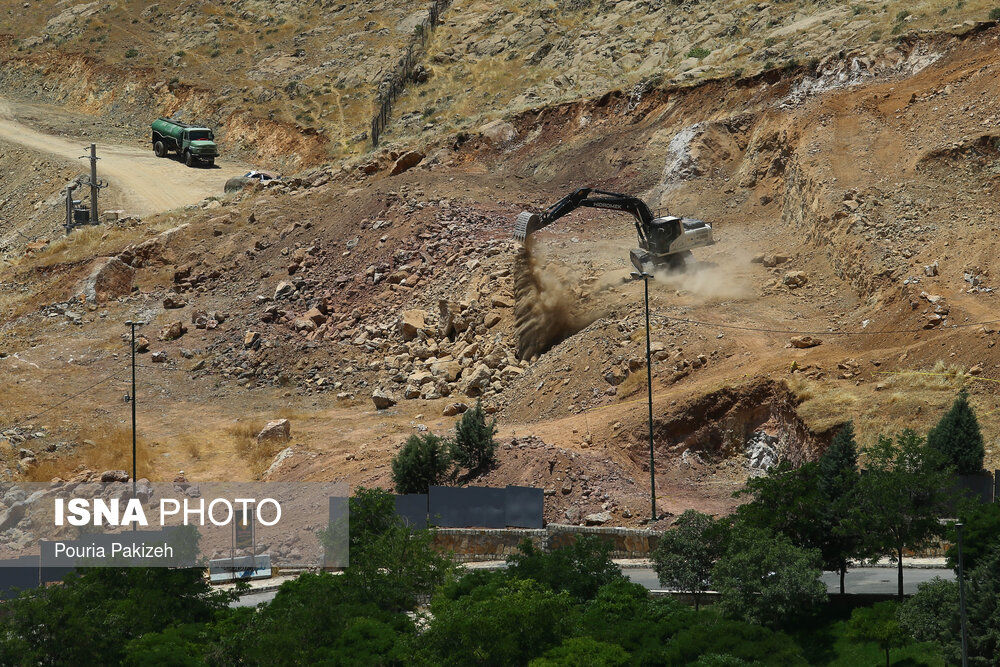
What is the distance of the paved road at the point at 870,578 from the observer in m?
33.5

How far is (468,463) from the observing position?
42.1 meters

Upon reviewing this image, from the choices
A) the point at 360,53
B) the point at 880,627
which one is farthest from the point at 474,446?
the point at 360,53

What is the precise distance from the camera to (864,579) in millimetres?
35031

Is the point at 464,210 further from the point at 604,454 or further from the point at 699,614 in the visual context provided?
the point at 699,614

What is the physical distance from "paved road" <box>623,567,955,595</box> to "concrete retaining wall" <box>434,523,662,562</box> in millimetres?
965

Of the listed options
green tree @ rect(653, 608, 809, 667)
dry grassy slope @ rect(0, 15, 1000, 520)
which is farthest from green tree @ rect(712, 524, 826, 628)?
dry grassy slope @ rect(0, 15, 1000, 520)

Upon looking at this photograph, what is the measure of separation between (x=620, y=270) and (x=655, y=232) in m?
2.08

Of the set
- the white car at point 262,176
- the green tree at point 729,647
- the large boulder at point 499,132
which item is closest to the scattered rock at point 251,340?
the white car at point 262,176

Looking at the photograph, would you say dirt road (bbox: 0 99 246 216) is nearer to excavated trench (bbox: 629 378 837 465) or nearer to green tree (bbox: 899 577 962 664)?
excavated trench (bbox: 629 378 837 465)

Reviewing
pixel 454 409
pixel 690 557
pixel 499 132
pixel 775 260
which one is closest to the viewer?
pixel 690 557

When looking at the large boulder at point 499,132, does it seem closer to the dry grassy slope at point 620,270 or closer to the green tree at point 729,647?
the dry grassy slope at point 620,270

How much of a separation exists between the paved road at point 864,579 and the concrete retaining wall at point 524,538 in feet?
3.14

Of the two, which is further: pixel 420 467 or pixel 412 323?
pixel 412 323

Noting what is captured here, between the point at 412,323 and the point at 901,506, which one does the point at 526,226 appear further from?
the point at 901,506
